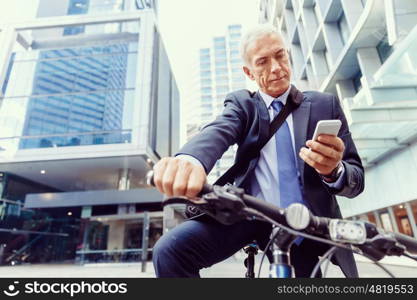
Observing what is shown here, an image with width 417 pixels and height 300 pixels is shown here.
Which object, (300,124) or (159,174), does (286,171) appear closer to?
(300,124)

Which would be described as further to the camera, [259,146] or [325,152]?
[259,146]

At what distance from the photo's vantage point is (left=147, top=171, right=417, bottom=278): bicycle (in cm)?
70

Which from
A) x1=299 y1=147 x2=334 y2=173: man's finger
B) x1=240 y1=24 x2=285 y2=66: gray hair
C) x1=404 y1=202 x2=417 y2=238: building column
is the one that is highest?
x1=404 y1=202 x2=417 y2=238: building column

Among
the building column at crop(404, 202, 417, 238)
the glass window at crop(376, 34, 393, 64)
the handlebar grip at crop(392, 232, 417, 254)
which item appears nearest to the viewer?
the handlebar grip at crop(392, 232, 417, 254)

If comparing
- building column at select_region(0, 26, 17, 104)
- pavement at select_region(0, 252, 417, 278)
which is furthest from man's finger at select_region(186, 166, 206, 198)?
building column at select_region(0, 26, 17, 104)

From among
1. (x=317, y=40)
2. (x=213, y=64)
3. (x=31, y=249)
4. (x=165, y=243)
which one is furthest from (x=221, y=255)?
(x=213, y=64)

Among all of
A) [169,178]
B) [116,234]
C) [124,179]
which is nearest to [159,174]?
[169,178]

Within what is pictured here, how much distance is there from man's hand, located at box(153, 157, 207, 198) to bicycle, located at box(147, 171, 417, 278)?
0.08 feet

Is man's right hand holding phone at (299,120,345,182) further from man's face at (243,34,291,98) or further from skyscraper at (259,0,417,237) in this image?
skyscraper at (259,0,417,237)

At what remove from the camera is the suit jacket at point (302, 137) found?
3.57ft

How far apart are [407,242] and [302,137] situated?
607mm

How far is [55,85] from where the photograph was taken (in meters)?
21.0

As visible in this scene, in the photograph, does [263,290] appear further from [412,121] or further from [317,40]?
[317,40]

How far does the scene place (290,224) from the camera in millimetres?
720
